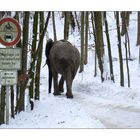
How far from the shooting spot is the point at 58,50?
1272 cm

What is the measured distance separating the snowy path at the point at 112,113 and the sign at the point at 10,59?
208 cm

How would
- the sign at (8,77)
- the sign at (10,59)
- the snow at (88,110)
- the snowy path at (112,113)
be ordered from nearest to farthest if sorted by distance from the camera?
the sign at (10,59) → the sign at (8,77) → the snow at (88,110) → the snowy path at (112,113)

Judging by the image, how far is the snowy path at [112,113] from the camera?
31.5 ft

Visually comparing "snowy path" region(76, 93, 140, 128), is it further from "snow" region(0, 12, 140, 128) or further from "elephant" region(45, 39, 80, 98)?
"elephant" region(45, 39, 80, 98)

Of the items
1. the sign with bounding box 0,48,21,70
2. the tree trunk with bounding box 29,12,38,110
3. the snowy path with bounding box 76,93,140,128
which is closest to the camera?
the sign with bounding box 0,48,21,70

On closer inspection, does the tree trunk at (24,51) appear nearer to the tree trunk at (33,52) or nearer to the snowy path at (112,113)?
the tree trunk at (33,52)

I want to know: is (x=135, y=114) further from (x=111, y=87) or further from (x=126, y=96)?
(x=111, y=87)

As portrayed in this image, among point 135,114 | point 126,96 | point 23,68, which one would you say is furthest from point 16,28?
point 126,96

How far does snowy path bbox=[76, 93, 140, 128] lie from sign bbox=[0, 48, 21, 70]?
2.08m

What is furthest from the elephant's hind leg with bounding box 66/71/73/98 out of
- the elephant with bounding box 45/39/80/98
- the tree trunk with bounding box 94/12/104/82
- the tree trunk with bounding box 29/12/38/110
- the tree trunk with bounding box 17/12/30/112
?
the tree trunk with bounding box 94/12/104/82

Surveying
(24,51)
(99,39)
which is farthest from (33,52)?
(99,39)

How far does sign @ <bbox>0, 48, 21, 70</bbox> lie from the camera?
9.06 m

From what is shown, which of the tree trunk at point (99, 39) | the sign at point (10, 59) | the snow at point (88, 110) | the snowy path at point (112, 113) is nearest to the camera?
the sign at point (10, 59)

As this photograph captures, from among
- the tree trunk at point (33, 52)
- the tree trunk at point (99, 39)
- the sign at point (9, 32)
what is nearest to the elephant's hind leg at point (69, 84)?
the tree trunk at point (33, 52)
